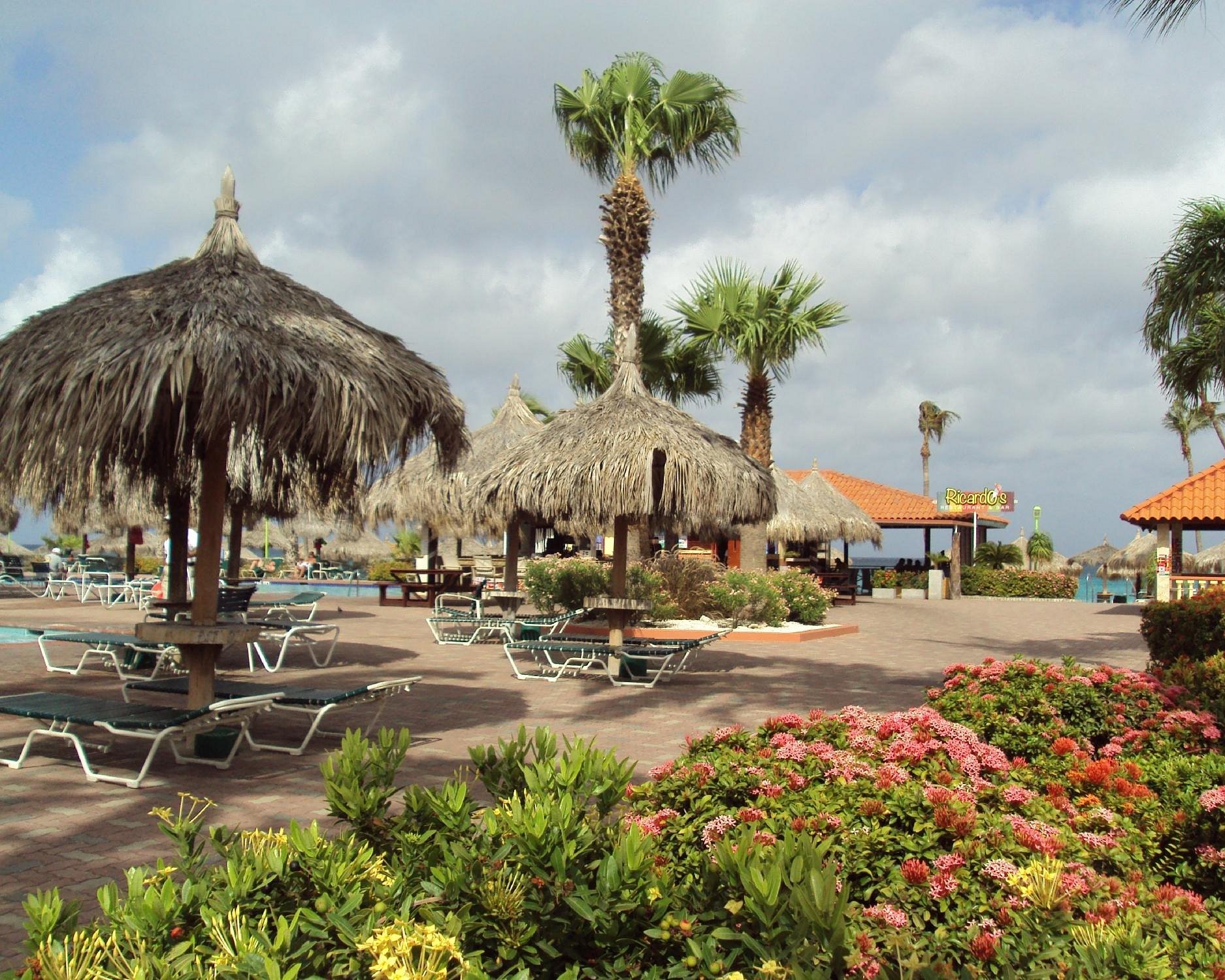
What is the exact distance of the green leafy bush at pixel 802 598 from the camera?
18125mm

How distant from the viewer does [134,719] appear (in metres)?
5.95

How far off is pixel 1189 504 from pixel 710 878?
26041mm

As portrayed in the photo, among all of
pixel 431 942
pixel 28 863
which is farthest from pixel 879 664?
pixel 431 942

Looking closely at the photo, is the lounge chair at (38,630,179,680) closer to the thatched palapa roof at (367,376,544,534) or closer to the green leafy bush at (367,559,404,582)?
the thatched palapa roof at (367,376,544,534)

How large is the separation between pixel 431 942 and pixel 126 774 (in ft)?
15.7

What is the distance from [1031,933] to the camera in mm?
2561

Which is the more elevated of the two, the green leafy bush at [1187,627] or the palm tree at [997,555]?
the palm tree at [997,555]

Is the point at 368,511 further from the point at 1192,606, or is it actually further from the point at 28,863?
the point at 28,863

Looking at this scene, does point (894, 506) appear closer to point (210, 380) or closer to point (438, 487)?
point (438, 487)

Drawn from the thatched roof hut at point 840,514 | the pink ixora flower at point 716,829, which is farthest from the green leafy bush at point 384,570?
the pink ixora flower at point 716,829

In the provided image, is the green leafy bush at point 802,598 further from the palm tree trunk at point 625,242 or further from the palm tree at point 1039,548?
the palm tree at point 1039,548

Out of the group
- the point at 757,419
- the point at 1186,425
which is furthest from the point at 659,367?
the point at 1186,425

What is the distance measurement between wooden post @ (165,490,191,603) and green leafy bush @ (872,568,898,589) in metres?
27.2

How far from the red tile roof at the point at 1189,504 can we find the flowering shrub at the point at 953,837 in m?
22.9
